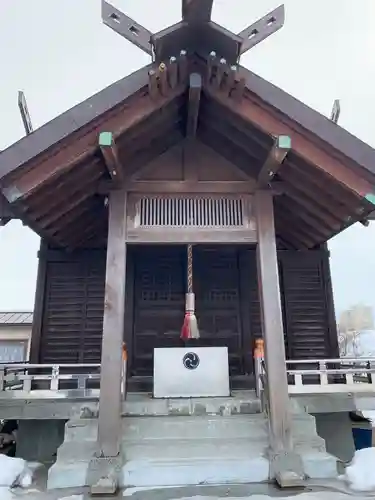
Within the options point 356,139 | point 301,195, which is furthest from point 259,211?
point 356,139

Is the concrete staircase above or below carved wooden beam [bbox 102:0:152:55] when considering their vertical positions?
below

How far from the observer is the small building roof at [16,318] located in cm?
1538

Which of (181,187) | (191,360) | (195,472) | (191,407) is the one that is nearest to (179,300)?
(191,360)

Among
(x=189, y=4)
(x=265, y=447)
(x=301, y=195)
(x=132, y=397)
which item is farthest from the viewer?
(x=132, y=397)

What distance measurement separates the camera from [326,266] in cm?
751

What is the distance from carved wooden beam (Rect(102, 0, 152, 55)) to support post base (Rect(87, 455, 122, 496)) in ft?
13.8

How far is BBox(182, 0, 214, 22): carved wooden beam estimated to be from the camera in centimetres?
369

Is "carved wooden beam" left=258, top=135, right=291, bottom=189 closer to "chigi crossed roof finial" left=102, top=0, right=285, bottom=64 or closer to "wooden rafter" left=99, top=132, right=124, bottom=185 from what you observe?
"chigi crossed roof finial" left=102, top=0, right=285, bottom=64

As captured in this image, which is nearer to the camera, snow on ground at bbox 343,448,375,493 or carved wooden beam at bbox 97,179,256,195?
snow on ground at bbox 343,448,375,493

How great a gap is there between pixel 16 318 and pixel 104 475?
13.9m

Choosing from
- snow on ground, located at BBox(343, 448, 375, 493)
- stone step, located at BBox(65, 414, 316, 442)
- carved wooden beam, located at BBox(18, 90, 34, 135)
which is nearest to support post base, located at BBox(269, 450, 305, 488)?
stone step, located at BBox(65, 414, 316, 442)

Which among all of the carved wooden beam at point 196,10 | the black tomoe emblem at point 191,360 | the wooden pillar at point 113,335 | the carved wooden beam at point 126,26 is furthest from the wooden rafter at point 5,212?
the black tomoe emblem at point 191,360

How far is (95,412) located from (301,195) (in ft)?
12.3

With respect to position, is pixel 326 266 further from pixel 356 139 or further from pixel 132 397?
pixel 132 397
